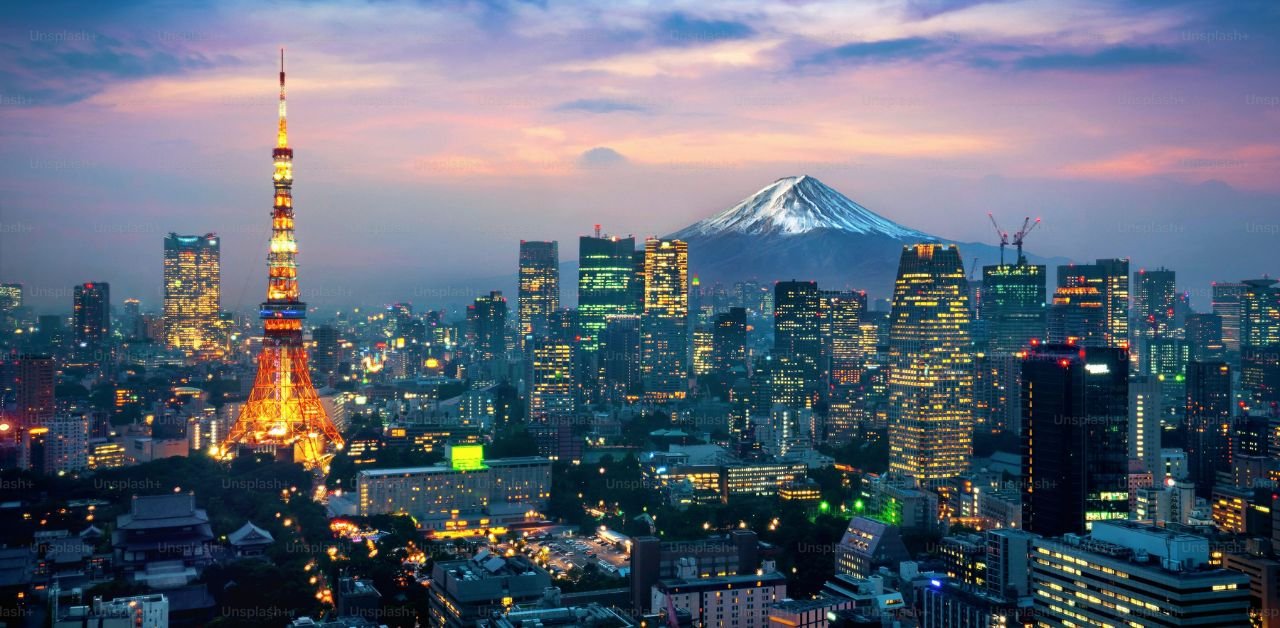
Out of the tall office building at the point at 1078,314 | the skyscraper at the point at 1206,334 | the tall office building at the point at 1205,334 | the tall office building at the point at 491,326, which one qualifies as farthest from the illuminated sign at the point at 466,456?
the tall office building at the point at 491,326

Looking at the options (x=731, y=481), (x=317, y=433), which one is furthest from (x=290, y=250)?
(x=731, y=481)

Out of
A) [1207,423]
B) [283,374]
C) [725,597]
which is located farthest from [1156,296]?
[725,597]

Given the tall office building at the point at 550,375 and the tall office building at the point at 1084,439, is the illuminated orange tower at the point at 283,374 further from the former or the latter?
the tall office building at the point at 1084,439

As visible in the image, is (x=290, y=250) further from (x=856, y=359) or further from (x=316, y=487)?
(x=856, y=359)

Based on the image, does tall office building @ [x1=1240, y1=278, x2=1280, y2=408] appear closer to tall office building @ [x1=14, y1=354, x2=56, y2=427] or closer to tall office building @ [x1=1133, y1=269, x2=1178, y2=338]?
tall office building @ [x1=1133, y1=269, x2=1178, y2=338]

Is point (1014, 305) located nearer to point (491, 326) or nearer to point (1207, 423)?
point (1207, 423)

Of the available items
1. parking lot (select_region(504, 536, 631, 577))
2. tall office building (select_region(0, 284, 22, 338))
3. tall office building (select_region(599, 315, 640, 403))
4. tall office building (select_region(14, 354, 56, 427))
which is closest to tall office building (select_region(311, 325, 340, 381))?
tall office building (select_region(599, 315, 640, 403))
